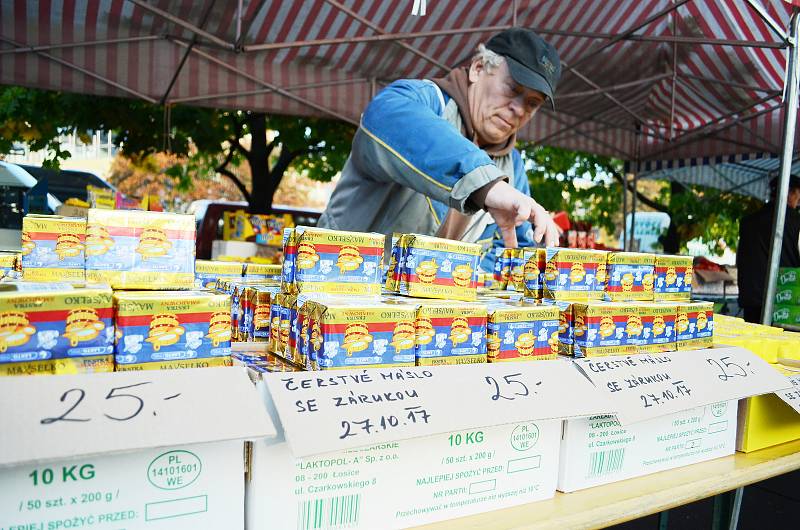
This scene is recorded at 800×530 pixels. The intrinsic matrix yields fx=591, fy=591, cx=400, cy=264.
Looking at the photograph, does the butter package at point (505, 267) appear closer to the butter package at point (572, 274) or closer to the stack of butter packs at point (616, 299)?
the stack of butter packs at point (616, 299)

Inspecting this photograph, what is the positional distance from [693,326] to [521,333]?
66cm

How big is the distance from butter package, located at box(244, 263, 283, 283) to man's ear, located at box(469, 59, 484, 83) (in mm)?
997

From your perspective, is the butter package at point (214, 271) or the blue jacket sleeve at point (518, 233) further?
the blue jacket sleeve at point (518, 233)

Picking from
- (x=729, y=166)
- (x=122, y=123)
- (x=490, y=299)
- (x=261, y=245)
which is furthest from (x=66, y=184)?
(x=729, y=166)

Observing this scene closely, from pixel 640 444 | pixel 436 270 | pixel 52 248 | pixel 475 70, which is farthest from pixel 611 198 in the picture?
pixel 52 248

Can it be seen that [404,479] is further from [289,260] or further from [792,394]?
[792,394]

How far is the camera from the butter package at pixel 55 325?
2.84 feet

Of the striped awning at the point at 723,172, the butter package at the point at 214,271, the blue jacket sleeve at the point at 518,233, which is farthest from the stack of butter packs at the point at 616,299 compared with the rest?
the striped awning at the point at 723,172

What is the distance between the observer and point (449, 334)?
1204 mm

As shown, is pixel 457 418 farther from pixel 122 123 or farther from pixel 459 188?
pixel 122 123

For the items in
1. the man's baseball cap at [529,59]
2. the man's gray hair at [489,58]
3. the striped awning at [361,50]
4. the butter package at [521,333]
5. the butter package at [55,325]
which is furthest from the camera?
the striped awning at [361,50]

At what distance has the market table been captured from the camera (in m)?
1.10

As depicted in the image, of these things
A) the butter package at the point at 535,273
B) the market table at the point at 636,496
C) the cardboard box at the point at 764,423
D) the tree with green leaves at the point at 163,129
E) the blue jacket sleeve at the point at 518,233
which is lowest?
the market table at the point at 636,496

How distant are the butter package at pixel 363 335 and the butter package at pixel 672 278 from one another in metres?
0.97
